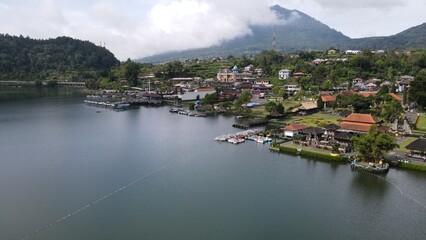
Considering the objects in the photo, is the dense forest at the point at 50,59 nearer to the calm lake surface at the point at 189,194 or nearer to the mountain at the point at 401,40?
the calm lake surface at the point at 189,194

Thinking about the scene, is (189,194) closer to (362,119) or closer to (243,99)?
(362,119)

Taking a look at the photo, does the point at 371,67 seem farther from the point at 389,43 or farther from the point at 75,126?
the point at 389,43

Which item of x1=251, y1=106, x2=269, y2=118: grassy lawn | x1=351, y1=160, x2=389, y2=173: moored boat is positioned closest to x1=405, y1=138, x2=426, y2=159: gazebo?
x1=351, y1=160, x2=389, y2=173: moored boat

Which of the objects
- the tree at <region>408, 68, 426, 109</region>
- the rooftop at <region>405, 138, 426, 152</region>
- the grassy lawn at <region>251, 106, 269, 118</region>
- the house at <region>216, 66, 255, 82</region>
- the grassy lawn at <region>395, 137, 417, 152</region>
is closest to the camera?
the rooftop at <region>405, 138, 426, 152</region>

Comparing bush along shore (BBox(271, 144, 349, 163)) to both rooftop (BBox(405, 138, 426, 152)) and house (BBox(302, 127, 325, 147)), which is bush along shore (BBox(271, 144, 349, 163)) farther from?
rooftop (BBox(405, 138, 426, 152))

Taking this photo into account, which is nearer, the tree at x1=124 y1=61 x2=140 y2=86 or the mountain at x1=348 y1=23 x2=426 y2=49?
the tree at x1=124 y1=61 x2=140 y2=86

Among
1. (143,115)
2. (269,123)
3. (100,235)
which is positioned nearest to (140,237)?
(100,235)

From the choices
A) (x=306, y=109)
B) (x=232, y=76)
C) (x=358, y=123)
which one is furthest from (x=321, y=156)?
(x=232, y=76)
